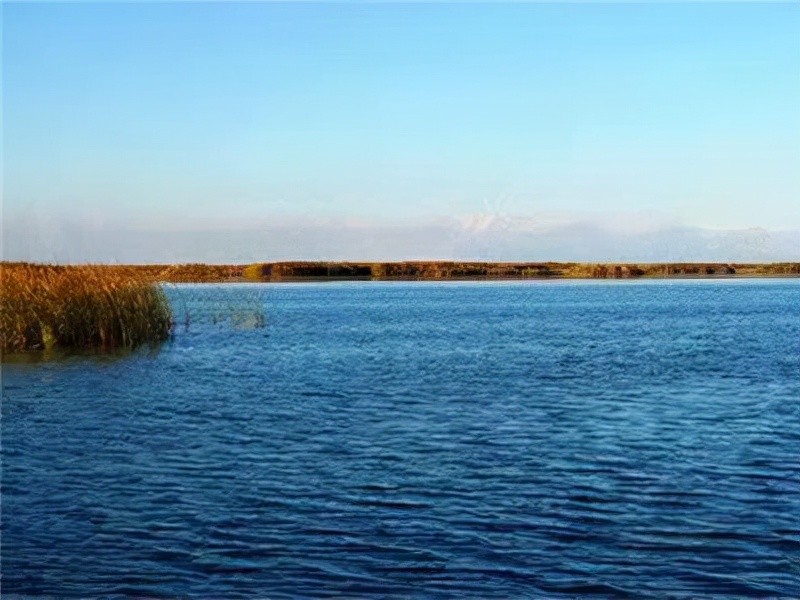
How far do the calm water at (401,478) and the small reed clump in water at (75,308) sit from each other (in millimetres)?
1483

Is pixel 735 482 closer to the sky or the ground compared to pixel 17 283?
closer to the ground

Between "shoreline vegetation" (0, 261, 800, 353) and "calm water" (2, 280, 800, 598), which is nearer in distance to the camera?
"calm water" (2, 280, 800, 598)

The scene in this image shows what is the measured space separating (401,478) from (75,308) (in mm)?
19386

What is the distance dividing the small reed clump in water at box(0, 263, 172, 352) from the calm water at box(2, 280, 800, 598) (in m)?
1.48

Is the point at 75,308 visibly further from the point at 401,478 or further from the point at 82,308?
the point at 401,478

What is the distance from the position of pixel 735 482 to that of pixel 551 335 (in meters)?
26.4

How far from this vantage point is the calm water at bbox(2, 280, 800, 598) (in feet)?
31.6

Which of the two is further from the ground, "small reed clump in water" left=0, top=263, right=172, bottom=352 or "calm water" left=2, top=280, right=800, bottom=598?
"small reed clump in water" left=0, top=263, right=172, bottom=352

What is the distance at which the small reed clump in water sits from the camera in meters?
28.9

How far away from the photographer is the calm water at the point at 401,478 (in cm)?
962

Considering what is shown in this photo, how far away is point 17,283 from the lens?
1121 inches

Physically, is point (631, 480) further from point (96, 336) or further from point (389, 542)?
point (96, 336)

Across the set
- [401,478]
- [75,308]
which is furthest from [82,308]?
[401,478]

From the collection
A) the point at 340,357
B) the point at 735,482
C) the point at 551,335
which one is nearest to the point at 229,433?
the point at 735,482
